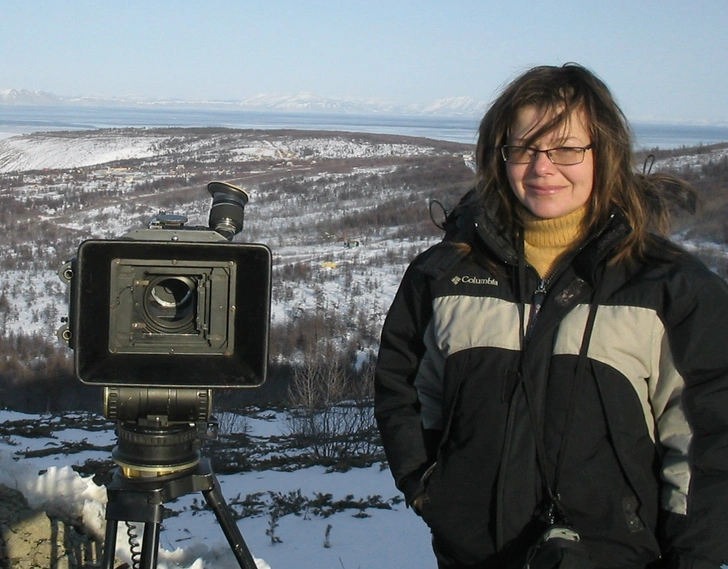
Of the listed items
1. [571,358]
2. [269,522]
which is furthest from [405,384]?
[269,522]

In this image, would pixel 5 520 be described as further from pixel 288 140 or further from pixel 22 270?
pixel 288 140

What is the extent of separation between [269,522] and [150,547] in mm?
3530

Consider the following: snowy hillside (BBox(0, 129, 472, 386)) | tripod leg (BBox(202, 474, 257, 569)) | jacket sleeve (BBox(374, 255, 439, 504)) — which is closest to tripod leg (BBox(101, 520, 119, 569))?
tripod leg (BBox(202, 474, 257, 569))

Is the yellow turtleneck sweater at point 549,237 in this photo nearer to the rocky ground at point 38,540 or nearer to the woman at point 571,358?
the woman at point 571,358

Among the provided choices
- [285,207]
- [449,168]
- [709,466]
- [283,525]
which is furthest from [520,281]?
[449,168]

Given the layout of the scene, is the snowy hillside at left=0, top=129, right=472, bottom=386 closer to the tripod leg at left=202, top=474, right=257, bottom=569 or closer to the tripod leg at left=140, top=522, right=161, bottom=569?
the tripod leg at left=202, top=474, right=257, bottom=569

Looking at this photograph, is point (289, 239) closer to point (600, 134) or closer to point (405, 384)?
point (405, 384)

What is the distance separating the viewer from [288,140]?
5288 centimetres

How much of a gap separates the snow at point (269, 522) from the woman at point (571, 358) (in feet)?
5.20

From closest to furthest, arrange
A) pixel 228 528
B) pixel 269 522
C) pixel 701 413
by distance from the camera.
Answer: pixel 701 413 → pixel 228 528 → pixel 269 522

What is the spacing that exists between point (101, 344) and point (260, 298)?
33 centimetres

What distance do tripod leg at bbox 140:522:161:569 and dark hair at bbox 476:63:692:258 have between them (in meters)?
1.07

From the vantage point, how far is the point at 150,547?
160cm

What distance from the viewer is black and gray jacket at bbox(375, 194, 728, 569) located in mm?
1330
